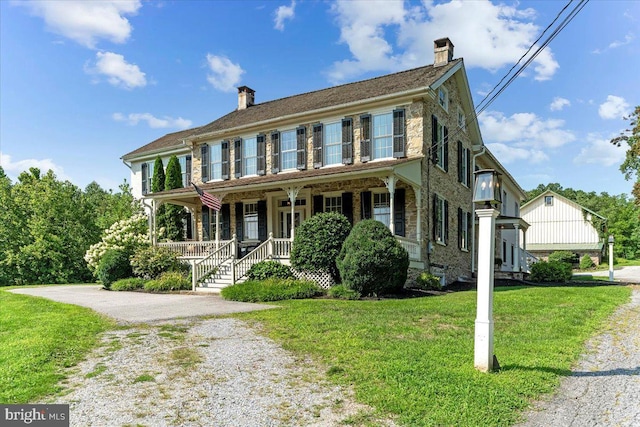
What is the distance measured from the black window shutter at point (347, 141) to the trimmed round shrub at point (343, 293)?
227 inches

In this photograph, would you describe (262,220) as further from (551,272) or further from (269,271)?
(551,272)

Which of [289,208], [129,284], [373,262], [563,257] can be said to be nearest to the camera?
[373,262]

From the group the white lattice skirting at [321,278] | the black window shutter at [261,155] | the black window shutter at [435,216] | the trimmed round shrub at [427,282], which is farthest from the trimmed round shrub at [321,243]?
the black window shutter at [261,155]

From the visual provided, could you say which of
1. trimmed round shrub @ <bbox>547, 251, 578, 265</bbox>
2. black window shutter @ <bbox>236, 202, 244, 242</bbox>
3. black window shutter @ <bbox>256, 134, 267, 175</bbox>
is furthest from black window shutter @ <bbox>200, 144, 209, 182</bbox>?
trimmed round shrub @ <bbox>547, 251, 578, 265</bbox>

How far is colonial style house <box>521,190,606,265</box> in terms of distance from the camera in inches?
1554

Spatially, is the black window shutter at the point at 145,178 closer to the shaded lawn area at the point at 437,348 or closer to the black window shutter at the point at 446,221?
the black window shutter at the point at 446,221

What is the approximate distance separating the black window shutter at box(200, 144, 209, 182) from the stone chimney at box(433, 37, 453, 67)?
10.8m

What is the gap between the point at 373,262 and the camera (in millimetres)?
12266

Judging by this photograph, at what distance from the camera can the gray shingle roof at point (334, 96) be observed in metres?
16.8

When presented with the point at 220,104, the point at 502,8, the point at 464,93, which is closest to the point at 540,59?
the point at 502,8

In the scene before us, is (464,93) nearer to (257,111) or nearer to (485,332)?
(257,111)

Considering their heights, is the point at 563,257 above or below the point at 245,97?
below

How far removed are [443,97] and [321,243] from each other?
8.30 metres

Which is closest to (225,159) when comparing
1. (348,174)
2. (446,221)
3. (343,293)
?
(348,174)
